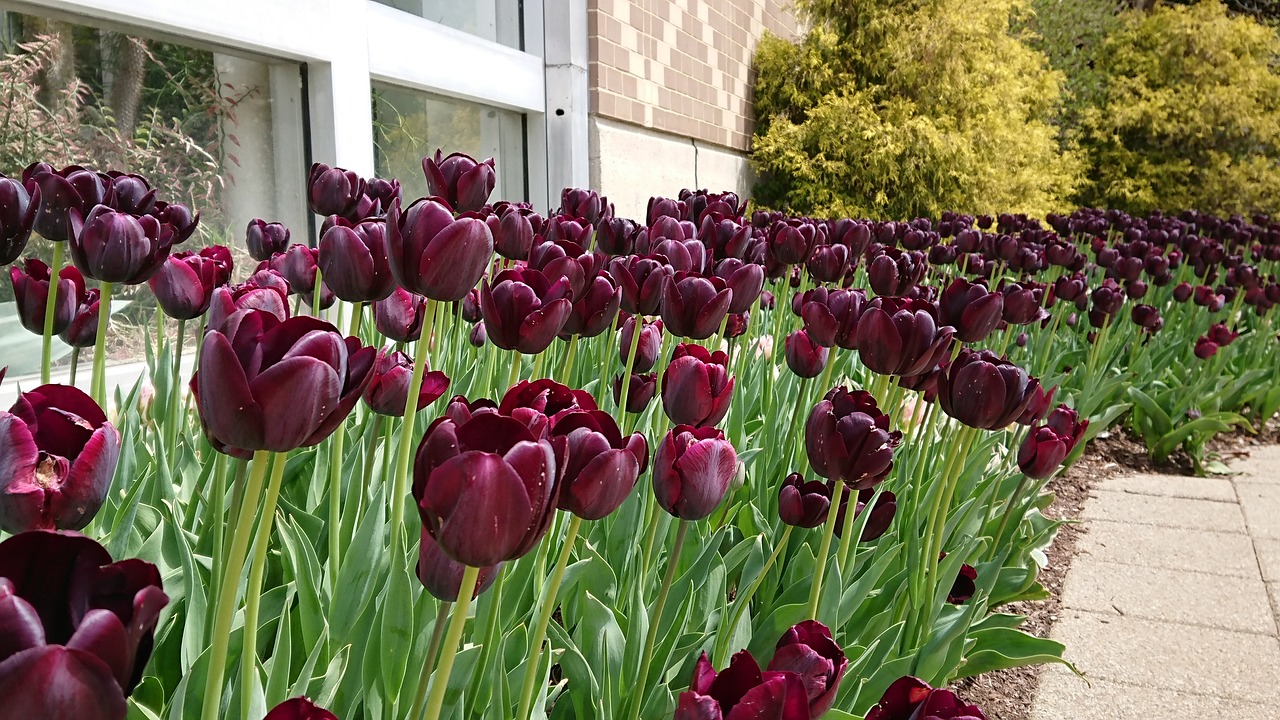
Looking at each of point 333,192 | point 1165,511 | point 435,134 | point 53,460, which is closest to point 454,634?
point 53,460

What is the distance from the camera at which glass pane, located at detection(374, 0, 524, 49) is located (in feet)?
13.5

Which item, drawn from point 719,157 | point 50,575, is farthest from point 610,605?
point 719,157

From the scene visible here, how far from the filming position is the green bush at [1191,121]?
12.2 meters

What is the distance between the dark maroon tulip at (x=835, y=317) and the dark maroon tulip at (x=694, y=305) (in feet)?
0.66

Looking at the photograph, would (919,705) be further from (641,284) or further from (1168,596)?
Answer: (1168,596)

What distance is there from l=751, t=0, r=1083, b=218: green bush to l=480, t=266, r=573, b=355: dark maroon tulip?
704 centimetres

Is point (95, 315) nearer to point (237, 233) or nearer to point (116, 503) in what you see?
point (116, 503)

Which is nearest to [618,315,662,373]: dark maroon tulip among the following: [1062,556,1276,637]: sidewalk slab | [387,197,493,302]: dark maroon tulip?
[387,197,493,302]: dark maroon tulip

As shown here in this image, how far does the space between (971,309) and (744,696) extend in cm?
113

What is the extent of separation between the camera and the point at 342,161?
3.52 m

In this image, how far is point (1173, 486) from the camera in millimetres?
3551

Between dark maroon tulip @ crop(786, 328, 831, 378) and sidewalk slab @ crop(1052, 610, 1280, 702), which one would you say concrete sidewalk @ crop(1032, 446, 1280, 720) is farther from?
dark maroon tulip @ crop(786, 328, 831, 378)

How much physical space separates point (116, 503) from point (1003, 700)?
168cm

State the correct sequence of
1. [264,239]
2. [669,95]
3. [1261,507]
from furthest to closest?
[669,95], [1261,507], [264,239]
